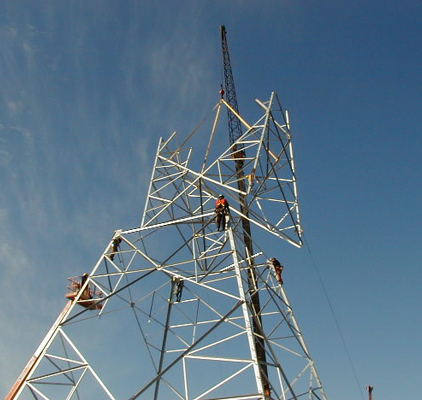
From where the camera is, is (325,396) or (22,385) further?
(325,396)

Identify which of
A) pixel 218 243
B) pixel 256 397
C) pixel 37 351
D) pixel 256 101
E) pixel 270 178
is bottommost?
pixel 256 397

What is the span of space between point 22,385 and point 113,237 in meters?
7.14

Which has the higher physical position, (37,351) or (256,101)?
(256,101)

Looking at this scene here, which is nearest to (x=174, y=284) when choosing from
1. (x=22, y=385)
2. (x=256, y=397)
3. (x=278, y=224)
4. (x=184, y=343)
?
(x=184, y=343)

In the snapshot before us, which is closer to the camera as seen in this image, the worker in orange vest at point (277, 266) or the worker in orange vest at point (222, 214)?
the worker in orange vest at point (222, 214)

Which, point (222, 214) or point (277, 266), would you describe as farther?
point (277, 266)

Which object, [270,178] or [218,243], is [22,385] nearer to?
[218,243]

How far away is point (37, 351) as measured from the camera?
1614 cm

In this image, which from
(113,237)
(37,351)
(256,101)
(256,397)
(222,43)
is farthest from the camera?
(222,43)

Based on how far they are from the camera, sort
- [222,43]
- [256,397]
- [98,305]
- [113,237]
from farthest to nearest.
Result: [222,43]
[113,237]
[98,305]
[256,397]

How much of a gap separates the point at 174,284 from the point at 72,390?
637 centimetres

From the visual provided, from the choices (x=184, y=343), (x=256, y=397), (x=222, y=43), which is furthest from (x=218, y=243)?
(x=222, y=43)

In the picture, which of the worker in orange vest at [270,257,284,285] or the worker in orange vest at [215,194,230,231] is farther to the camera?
the worker in orange vest at [270,257,284,285]

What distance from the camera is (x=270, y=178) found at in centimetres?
2075
